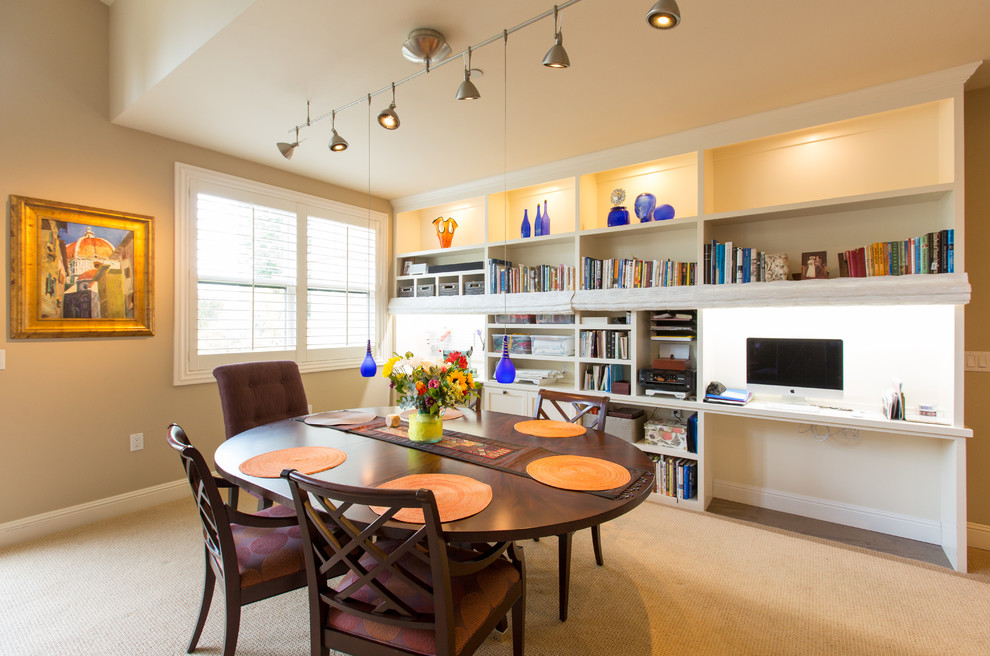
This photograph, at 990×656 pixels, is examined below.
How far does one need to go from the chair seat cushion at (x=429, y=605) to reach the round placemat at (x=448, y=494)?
0.22 metres

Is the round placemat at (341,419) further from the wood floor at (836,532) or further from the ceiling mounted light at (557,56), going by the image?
the wood floor at (836,532)

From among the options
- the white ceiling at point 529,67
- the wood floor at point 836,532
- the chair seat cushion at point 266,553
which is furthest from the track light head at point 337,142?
A: the wood floor at point 836,532

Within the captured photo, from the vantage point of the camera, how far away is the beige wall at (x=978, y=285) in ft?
8.45

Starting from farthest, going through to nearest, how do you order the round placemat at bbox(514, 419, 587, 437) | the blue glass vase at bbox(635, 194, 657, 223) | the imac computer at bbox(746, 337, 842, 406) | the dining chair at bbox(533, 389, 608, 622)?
the blue glass vase at bbox(635, 194, 657, 223) < the imac computer at bbox(746, 337, 842, 406) < the round placemat at bbox(514, 419, 587, 437) < the dining chair at bbox(533, 389, 608, 622)

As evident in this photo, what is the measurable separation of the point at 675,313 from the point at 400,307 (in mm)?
2702

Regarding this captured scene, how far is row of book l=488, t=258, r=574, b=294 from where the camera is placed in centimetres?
373

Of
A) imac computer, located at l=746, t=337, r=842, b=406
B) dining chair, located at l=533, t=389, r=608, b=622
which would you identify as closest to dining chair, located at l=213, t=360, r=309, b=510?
dining chair, located at l=533, t=389, r=608, b=622

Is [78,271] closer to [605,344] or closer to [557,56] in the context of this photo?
[557,56]

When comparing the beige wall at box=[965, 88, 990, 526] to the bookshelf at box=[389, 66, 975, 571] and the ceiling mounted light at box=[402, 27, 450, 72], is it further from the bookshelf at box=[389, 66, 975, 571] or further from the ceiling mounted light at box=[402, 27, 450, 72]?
the ceiling mounted light at box=[402, 27, 450, 72]

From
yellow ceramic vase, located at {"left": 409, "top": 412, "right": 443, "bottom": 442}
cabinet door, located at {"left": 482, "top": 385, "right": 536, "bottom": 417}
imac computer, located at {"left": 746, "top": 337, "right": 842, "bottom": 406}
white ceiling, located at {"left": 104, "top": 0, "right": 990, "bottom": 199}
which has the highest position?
white ceiling, located at {"left": 104, "top": 0, "right": 990, "bottom": 199}

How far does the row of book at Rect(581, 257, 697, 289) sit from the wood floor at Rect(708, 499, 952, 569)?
5.25ft

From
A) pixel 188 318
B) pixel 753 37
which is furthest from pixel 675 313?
pixel 188 318

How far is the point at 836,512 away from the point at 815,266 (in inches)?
62.9

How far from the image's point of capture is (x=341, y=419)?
2.52 metres
